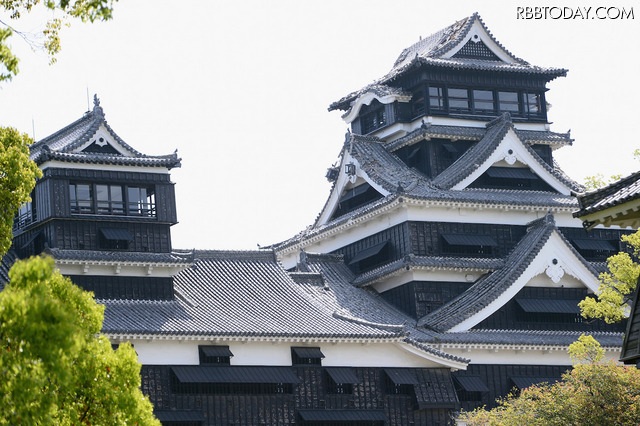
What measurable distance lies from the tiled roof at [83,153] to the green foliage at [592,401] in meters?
15.2

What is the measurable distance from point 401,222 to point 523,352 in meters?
6.89

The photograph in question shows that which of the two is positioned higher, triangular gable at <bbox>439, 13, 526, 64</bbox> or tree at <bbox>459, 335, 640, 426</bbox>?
triangular gable at <bbox>439, 13, 526, 64</bbox>

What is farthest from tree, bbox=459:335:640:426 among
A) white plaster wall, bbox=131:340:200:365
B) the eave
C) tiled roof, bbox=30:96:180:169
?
tiled roof, bbox=30:96:180:169

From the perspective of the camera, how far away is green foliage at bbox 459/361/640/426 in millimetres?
29492

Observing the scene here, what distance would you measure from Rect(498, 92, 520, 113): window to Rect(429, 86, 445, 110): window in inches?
117

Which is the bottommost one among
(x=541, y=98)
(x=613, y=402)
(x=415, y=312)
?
(x=613, y=402)

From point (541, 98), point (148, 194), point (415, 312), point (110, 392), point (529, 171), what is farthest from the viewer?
point (541, 98)

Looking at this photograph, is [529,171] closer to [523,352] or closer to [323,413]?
[523,352]

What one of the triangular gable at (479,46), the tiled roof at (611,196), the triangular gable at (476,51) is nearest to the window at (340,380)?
the triangular gable at (479,46)

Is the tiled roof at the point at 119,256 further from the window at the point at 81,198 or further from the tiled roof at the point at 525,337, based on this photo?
the tiled roof at the point at 525,337

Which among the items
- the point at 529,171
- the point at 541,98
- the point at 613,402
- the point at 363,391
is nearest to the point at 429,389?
the point at 363,391

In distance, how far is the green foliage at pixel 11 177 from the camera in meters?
16.8

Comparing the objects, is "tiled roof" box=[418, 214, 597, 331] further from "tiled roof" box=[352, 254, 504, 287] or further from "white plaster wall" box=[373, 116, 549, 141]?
"white plaster wall" box=[373, 116, 549, 141]

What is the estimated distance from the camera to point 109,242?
38.0 meters
